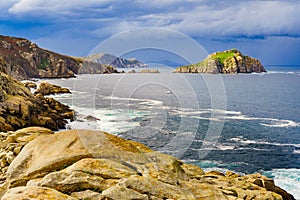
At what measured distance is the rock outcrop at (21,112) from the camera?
157 ft

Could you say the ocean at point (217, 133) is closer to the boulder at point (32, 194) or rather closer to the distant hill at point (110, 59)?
the distant hill at point (110, 59)

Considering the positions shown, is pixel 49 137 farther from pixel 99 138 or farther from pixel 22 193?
pixel 22 193

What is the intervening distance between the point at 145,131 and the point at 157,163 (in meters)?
38.6

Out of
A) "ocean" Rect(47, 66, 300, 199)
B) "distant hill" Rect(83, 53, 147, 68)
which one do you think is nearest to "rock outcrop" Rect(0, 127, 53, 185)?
"distant hill" Rect(83, 53, 147, 68)

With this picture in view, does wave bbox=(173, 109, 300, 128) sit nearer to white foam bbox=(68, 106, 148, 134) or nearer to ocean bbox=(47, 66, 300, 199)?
ocean bbox=(47, 66, 300, 199)

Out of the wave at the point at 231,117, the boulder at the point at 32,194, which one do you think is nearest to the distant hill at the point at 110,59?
the boulder at the point at 32,194

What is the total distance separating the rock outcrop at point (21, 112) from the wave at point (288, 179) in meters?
35.2

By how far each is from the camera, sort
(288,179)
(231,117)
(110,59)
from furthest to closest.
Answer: (231,117), (288,179), (110,59)

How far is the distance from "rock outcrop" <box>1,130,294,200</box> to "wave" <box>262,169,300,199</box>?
11.9 meters

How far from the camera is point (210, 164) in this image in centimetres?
3766

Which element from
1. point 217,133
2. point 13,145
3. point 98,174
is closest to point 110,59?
point 13,145

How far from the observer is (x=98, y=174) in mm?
13359

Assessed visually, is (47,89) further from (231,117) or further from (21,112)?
(231,117)

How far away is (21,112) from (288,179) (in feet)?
133
